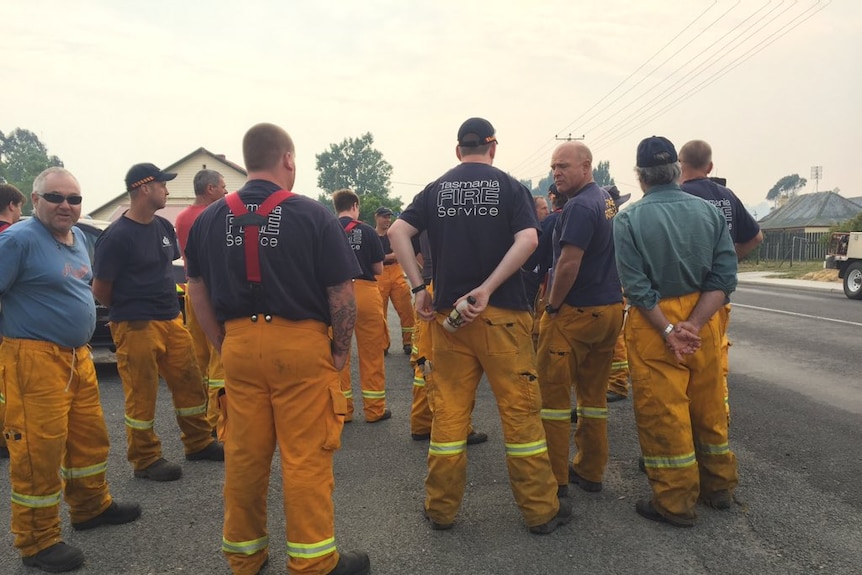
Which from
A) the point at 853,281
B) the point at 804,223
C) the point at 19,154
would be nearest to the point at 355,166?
the point at 19,154

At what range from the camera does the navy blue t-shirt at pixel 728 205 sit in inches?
161

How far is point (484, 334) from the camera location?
10.9ft

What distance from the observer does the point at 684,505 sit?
331cm

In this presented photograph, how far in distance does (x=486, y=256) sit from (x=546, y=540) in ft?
5.29

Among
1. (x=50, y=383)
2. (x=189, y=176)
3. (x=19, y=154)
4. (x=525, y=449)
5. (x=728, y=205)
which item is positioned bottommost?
(x=525, y=449)

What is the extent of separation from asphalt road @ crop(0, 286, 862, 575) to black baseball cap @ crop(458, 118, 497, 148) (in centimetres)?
224

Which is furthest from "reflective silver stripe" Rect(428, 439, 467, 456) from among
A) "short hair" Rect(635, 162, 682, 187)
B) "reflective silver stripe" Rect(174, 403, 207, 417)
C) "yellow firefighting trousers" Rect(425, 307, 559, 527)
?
"reflective silver stripe" Rect(174, 403, 207, 417)

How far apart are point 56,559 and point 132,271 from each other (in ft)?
6.53

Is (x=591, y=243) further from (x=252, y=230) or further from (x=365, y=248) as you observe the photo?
(x=365, y=248)

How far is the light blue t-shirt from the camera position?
317cm

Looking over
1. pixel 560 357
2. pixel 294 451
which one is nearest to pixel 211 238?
pixel 294 451

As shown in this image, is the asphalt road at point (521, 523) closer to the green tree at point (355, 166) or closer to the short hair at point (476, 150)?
the short hair at point (476, 150)

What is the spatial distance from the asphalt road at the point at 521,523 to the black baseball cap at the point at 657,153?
6.92 feet

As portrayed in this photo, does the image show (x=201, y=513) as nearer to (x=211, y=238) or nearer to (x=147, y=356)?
(x=147, y=356)
